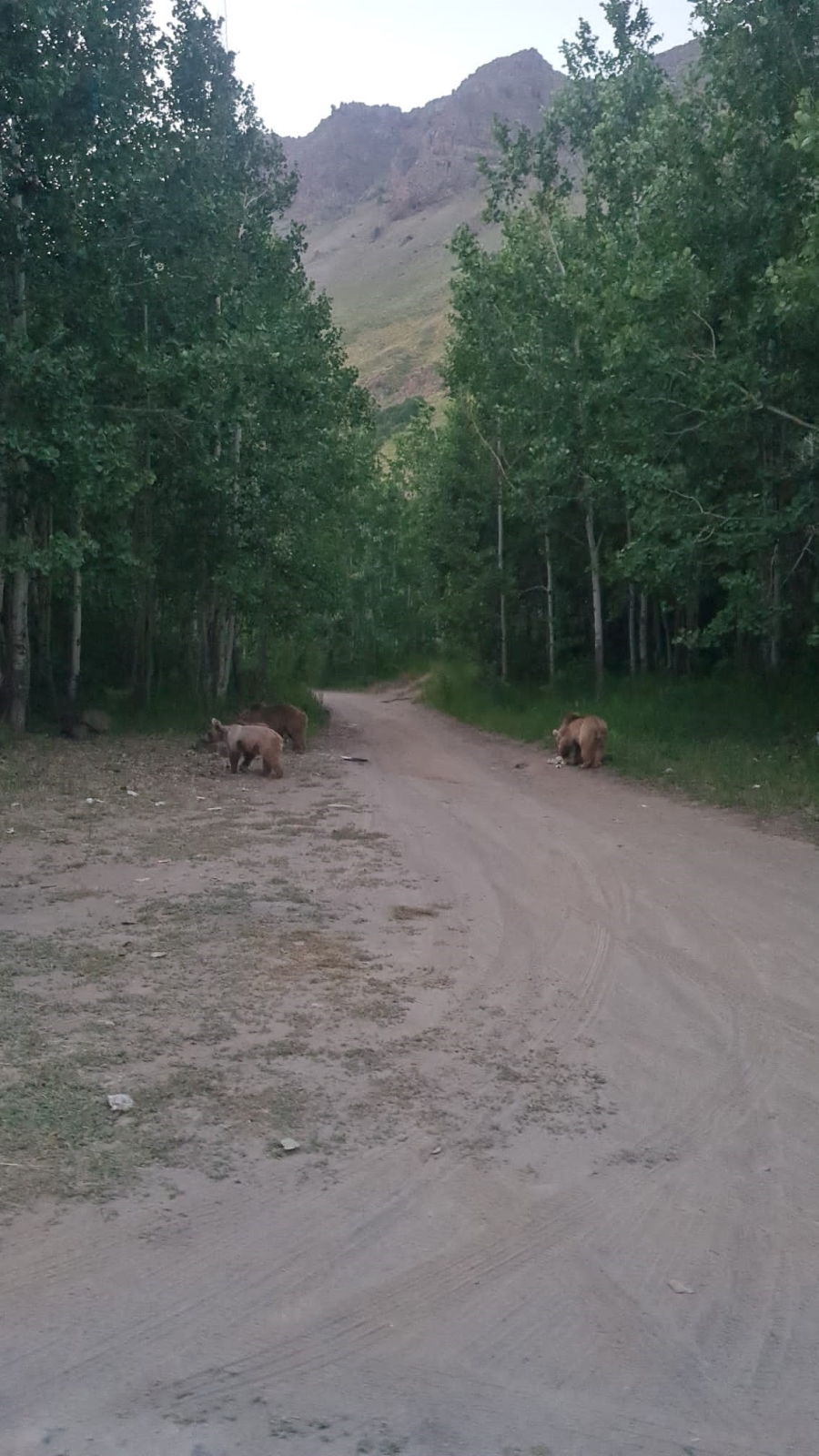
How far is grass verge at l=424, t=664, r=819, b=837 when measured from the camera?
1622cm

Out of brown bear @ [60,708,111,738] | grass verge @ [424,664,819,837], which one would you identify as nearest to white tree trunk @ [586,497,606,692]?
grass verge @ [424,664,819,837]

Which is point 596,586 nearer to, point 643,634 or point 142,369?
point 643,634

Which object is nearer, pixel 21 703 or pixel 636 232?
pixel 21 703

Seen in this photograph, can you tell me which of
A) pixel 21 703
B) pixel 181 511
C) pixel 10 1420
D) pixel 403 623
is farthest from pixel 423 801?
pixel 403 623

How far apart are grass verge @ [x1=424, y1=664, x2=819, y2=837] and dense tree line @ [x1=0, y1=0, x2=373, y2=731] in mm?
6003

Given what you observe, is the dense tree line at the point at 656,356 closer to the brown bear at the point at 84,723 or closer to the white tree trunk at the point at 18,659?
the brown bear at the point at 84,723

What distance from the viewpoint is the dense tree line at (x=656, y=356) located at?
19000 mm

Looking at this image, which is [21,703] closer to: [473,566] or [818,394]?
[818,394]

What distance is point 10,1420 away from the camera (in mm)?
3516

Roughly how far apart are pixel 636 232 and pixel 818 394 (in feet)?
17.4

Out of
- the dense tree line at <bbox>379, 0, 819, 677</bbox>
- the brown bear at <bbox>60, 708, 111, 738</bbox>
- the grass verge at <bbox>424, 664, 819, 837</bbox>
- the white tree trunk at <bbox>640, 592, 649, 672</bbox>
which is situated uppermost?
the dense tree line at <bbox>379, 0, 819, 677</bbox>

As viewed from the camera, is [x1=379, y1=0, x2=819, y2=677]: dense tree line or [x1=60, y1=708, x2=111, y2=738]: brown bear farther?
[x1=60, y1=708, x2=111, y2=738]: brown bear

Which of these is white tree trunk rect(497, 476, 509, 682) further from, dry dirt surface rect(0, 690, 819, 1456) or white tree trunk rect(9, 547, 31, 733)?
dry dirt surface rect(0, 690, 819, 1456)

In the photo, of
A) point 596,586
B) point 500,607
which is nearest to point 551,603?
→ point 500,607
